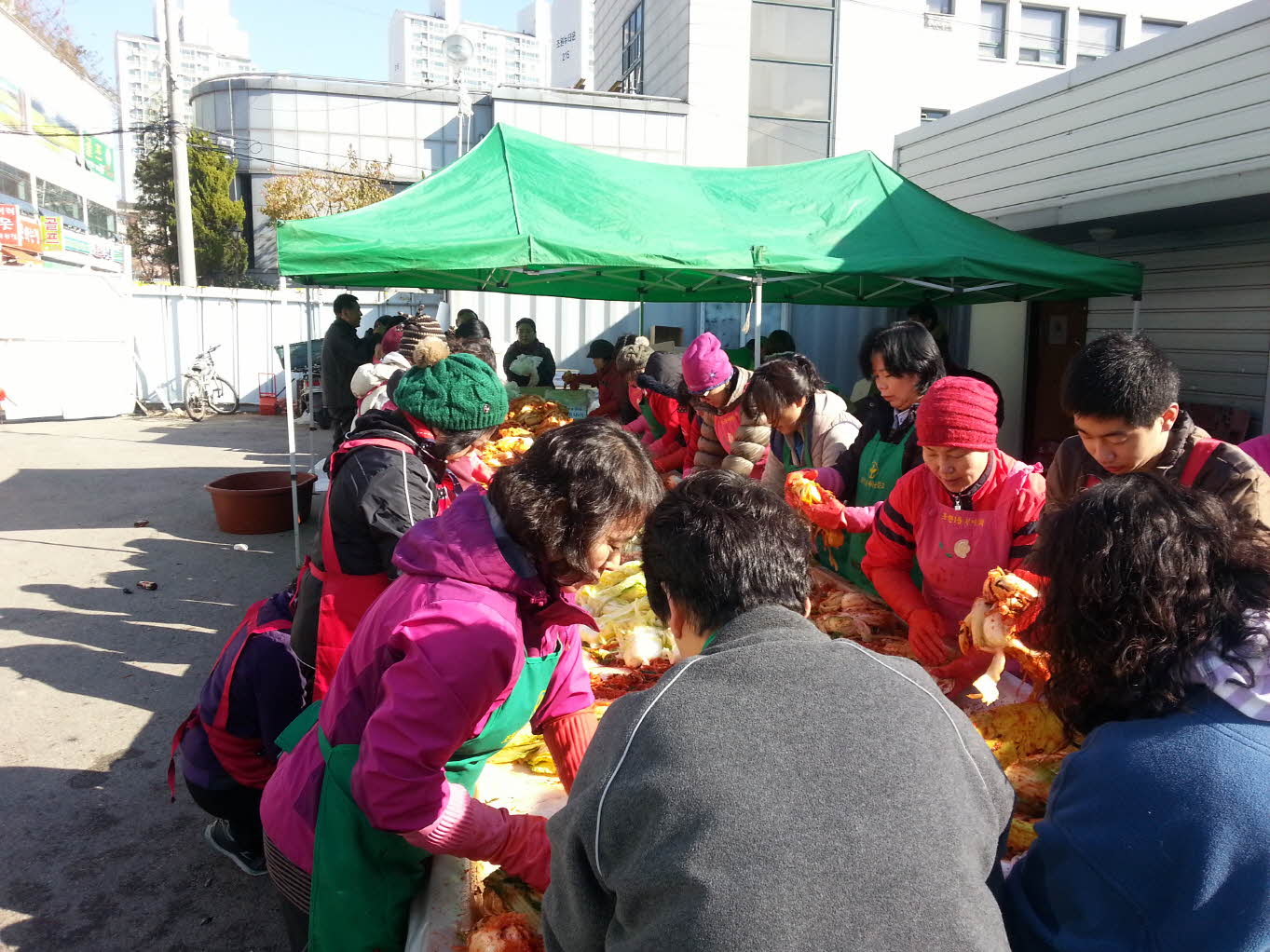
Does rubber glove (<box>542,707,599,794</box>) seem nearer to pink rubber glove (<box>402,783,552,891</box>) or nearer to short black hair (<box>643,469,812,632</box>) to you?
pink rubber glove (<box>402,783,552,891</box>)

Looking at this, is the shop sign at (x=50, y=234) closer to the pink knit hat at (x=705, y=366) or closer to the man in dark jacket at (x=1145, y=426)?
the pink knit hat at (x=705, y=366)

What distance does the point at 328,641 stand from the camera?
2.77 metres

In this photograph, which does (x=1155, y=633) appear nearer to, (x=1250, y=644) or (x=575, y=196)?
(x=1250, y=644)

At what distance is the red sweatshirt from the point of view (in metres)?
2.69

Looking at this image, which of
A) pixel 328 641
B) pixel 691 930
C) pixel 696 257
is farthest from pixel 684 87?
pixel 691 930

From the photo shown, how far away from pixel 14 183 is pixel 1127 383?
30858 mm

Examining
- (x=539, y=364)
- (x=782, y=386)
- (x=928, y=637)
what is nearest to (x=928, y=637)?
(x=928, y=637)

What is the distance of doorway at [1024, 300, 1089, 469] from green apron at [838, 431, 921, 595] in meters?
6.99

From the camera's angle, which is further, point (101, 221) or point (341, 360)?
point (101, 221)

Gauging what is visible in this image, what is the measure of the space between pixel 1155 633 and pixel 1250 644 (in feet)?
0.36

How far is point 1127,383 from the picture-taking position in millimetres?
2432

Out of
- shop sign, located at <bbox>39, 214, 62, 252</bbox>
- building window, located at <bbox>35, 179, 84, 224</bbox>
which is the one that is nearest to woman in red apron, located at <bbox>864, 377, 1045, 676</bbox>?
shop sign, located at <bbox>39, 214, 62, 252</bbox>

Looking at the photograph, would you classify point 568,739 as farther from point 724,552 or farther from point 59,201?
point 59,201

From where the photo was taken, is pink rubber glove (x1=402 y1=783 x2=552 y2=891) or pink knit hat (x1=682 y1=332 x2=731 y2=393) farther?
pink knit hat (x1=682 y1=332 x2=731 y2=393)
